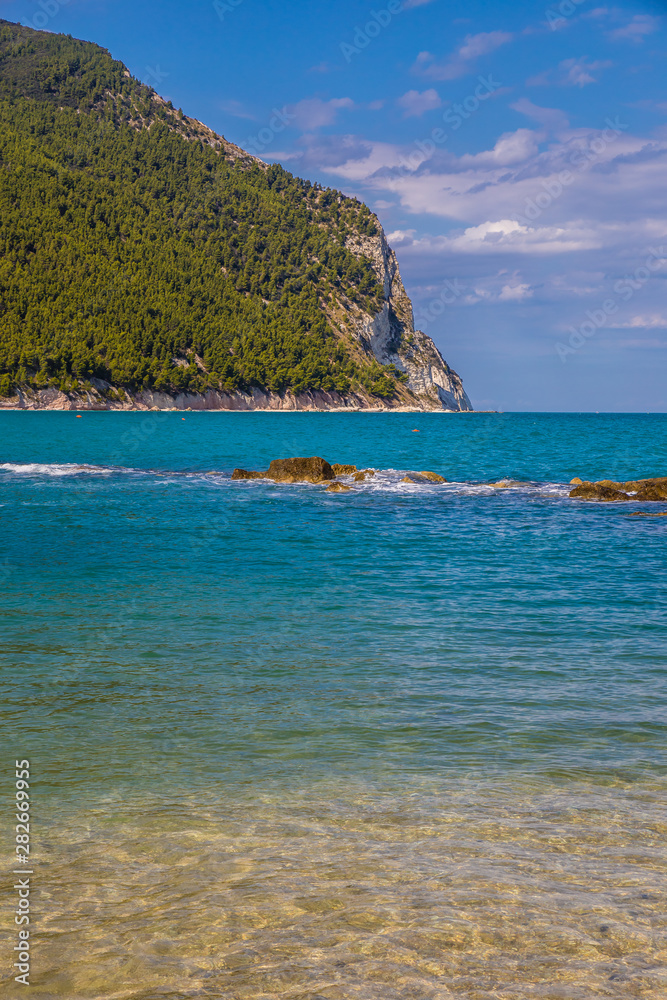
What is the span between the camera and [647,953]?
4.68m

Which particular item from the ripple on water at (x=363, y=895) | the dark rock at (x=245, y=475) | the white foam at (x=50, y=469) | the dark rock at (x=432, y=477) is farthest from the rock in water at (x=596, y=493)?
the ripple on water at (x=363, y=895)

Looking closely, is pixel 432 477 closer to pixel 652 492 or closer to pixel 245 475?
pixel 245 475

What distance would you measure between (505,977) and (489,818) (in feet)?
8.18

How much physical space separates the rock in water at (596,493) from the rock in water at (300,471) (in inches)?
562

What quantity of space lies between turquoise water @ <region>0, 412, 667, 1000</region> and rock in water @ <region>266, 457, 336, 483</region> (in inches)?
917

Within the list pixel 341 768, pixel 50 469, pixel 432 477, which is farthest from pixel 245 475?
pixel 341 768

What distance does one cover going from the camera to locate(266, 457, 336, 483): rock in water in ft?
148

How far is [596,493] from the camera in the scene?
37969 mm

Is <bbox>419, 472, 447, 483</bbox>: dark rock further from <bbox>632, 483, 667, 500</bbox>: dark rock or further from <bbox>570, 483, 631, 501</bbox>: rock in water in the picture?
<bbox>632, 483, 667, 500</bbox>: dark rock

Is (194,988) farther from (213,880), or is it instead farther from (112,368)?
(112,368)

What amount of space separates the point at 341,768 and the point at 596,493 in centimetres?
3268

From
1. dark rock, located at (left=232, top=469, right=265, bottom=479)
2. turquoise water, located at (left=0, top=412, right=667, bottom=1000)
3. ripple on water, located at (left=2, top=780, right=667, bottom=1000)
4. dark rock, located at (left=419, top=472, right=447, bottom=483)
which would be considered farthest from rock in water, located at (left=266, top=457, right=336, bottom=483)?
ripple on water, located at (left=2, top=780, right=667, bottom=1000)

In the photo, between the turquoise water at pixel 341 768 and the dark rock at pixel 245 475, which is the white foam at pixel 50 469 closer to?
the dark rock at pixel 245 475

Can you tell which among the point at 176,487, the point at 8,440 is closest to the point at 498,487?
the point at 176,487
